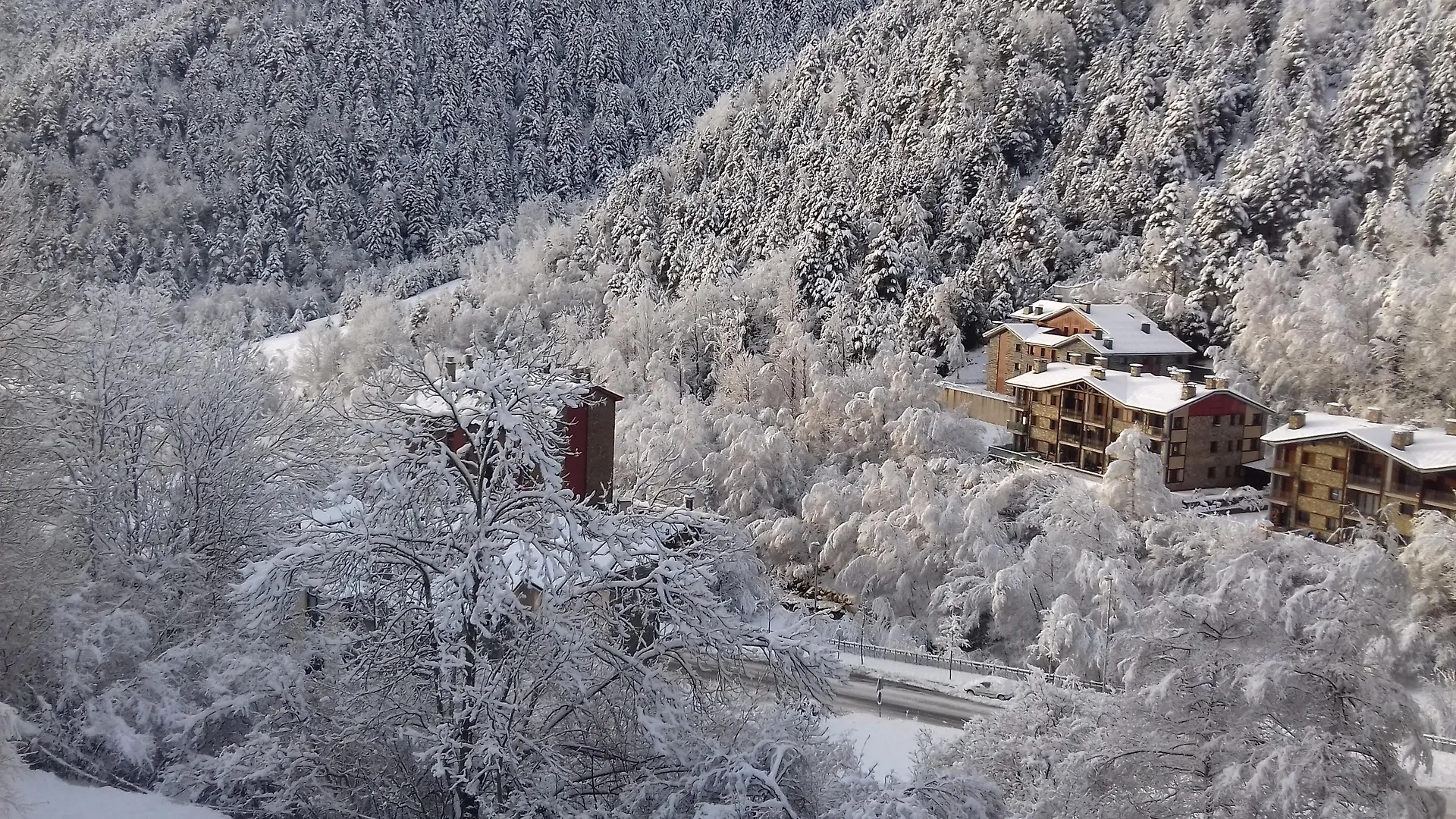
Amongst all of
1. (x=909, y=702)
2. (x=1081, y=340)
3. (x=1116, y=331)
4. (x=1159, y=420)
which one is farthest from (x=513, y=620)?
(x=1116, y=331)

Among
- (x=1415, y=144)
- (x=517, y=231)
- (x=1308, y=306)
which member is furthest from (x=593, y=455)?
(x=517, y=231)

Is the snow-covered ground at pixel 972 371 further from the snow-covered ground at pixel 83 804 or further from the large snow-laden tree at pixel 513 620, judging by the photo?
the snow-covered ground at pixel 83 804

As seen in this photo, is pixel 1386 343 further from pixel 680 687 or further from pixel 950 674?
pixel 680 687

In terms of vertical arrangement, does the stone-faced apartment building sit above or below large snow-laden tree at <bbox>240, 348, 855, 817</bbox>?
below

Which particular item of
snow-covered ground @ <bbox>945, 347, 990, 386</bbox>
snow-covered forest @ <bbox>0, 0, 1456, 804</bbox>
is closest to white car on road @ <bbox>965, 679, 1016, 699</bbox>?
snow-covered forest @ <bbox>0, 0, 1456, 804</bbox>

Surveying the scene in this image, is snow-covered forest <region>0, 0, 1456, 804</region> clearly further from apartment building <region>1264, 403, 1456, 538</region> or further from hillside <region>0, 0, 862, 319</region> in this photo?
apartment building <region>1264, 403, 1456, 538</region>

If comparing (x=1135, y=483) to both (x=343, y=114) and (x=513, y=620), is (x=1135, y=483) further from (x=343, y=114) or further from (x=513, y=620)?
(x=343, y=114)
